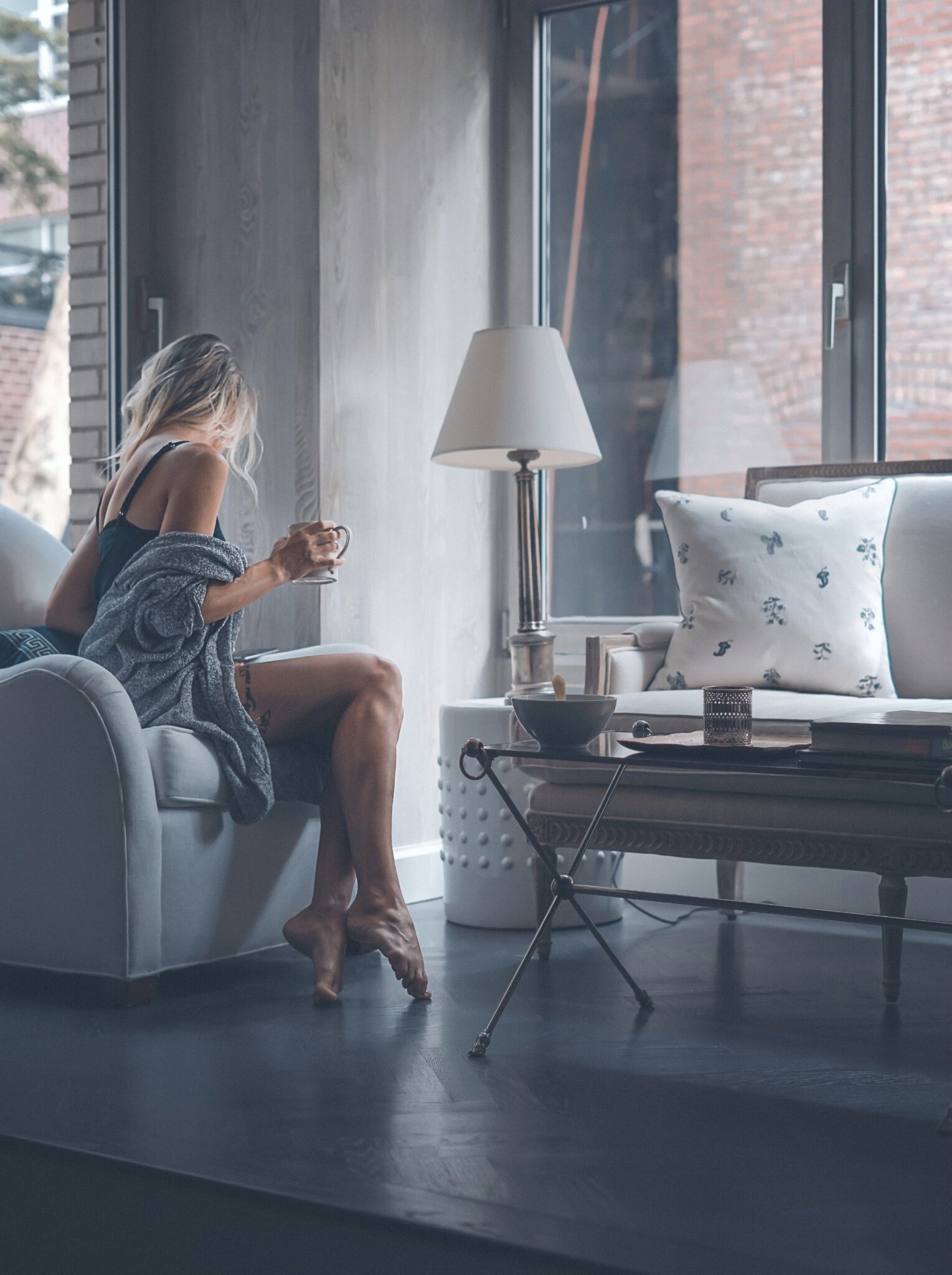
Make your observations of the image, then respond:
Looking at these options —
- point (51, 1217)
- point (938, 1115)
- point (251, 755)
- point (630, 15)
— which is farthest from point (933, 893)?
point (630, 15)

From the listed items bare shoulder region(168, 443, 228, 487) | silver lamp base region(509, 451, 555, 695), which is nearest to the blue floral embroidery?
silver lamp base region(509, 451, 555, 695)

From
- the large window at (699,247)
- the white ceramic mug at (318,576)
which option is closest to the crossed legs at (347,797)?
the white ceramic mug at (318,576)

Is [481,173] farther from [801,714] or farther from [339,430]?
[801,714]

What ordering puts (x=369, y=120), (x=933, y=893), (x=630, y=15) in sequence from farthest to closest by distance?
(x=630, y=15)
(x=369, y=120)
(x=933, y=893)

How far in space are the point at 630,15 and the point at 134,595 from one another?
2356 millimetres

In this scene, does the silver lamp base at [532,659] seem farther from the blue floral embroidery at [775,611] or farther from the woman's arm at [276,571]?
the woman's arm at [276,571]

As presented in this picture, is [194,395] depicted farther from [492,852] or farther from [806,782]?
[806,782]

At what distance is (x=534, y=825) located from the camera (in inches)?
103

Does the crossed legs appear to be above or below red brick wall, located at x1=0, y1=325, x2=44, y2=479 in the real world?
below

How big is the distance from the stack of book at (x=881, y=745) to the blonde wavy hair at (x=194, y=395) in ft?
4.46

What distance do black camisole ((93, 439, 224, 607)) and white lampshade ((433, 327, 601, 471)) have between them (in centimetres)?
77

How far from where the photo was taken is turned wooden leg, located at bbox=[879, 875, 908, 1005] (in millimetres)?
2389

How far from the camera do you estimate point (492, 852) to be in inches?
121

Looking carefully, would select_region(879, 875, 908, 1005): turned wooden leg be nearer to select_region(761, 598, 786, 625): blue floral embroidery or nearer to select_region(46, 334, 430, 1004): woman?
select_region(761, 598, 786, 625): blue floral embroidery
